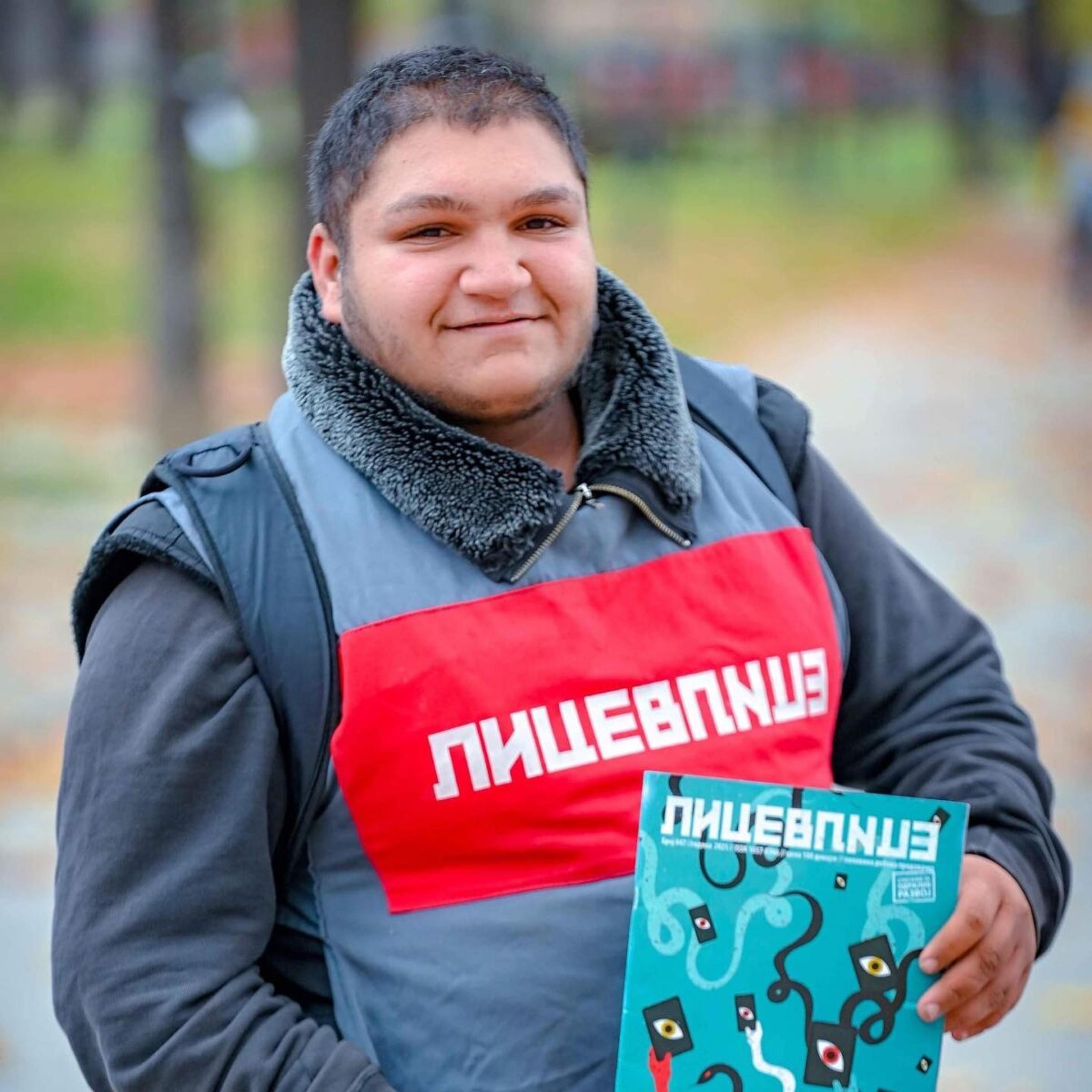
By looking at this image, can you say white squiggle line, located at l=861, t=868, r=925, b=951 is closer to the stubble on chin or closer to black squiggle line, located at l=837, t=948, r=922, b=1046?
black squiggle line, located at l=837, t=948, r=922, b=1046

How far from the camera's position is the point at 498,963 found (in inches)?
62.3

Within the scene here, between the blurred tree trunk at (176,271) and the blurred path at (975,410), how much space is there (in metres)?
2.29

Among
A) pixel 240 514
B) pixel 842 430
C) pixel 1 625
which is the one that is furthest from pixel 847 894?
pixel 842 430

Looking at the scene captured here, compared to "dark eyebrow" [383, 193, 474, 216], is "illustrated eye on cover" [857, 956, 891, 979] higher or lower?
lower

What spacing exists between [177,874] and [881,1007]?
71 cm

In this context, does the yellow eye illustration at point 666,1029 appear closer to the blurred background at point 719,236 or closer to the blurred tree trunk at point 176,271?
the blurred background at point 719,236

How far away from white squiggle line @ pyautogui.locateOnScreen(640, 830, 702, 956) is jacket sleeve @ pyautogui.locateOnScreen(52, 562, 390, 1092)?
0.99 feet

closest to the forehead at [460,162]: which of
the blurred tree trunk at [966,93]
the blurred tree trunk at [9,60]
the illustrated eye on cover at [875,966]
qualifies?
the illustrated eye on cover at [875,966]

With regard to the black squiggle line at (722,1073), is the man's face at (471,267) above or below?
above

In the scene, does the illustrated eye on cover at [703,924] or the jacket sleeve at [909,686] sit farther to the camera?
the jacket sleeve at [909,686]

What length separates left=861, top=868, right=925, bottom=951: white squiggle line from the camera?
5.24 feet

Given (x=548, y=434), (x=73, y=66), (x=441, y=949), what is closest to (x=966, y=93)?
(x=73, y=66)

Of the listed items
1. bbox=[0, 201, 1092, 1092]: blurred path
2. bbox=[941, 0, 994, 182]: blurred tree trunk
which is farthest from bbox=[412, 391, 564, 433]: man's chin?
bbox=[941, 0, 994, 182]: blurred tree trunk

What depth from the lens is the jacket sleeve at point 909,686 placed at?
1.90 meters
